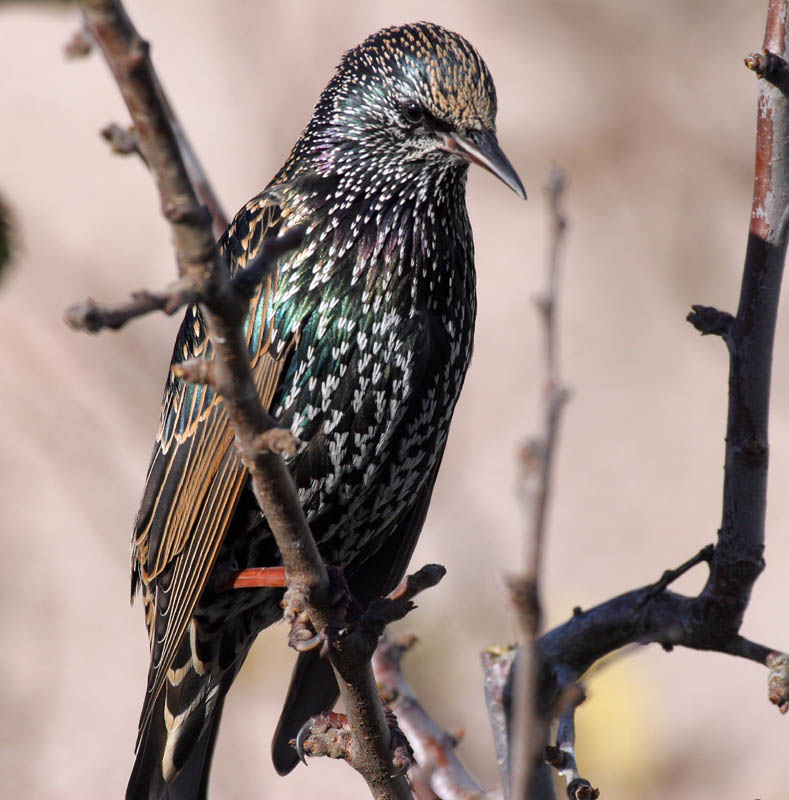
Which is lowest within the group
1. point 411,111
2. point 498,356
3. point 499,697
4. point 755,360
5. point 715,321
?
point 499,697

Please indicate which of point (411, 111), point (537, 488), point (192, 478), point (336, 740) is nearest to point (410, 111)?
point (411, 111)

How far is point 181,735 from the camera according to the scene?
3070mm

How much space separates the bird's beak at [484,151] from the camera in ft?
8.38

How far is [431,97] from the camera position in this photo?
2768 millimetres

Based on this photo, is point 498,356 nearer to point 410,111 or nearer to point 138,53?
point 410,111

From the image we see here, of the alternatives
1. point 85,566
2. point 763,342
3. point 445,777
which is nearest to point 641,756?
point 445,777

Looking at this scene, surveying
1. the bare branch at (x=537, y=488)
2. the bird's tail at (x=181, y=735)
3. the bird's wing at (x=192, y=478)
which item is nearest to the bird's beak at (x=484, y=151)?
the bird's wing at (x=192, y=478)

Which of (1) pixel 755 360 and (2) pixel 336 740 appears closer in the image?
(1) pixel 755 360

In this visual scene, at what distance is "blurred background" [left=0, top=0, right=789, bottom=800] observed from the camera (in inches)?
199

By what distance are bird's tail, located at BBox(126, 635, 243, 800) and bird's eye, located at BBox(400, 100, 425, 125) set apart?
4.35ft

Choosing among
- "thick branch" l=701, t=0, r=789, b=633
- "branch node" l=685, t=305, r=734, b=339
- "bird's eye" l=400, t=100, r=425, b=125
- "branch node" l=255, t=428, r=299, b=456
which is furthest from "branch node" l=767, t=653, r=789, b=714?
"bird's eye" l=400, t=100, r=425, b=125

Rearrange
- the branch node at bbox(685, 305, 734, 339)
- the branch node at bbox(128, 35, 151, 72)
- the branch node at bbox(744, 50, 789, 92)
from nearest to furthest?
the branch node at bbox(128, 35, 151, 72)
the branch node at bbox(744, 50, 789, 92)
the branch node at bbox(685, 305, 734, 339)

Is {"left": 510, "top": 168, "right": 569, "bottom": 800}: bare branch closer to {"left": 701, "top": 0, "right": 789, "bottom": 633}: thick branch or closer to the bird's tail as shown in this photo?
{"left": 701, "top": 0, "right": 789, "bottom": 633}: thick branch

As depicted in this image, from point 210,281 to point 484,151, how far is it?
1173mm
